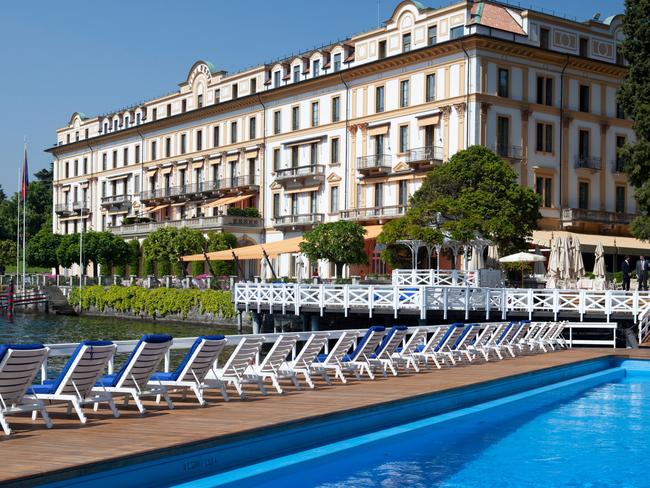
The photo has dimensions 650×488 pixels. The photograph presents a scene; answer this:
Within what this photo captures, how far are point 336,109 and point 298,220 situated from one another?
7.08 meters

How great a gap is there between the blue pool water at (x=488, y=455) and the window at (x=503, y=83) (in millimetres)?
34550

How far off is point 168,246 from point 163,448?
51070 mm

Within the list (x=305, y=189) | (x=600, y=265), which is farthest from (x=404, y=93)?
(x=600, y=265)

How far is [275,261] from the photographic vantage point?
202 feet

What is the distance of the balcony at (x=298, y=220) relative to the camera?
189 ft

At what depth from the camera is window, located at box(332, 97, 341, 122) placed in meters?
56.7

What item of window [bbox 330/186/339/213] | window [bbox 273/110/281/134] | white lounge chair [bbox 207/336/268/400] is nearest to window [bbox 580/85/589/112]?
window [bbox 330/186/339/213]

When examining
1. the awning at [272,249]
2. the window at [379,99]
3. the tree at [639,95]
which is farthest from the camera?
the window at [379,99]

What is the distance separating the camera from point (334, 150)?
187 feet

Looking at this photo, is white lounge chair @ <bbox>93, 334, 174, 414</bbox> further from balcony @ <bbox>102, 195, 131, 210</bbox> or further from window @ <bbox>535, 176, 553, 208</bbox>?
balcony @ <bbox>102, 195, 131, 210</bbox>

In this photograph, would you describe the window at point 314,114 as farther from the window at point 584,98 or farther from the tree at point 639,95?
the tree at point 639,95

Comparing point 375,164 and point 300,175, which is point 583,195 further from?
point 300,175

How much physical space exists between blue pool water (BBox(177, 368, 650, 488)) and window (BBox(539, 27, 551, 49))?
3714 centimetres

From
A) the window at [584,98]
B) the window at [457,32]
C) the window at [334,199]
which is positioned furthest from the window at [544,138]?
the window at [334,199]
